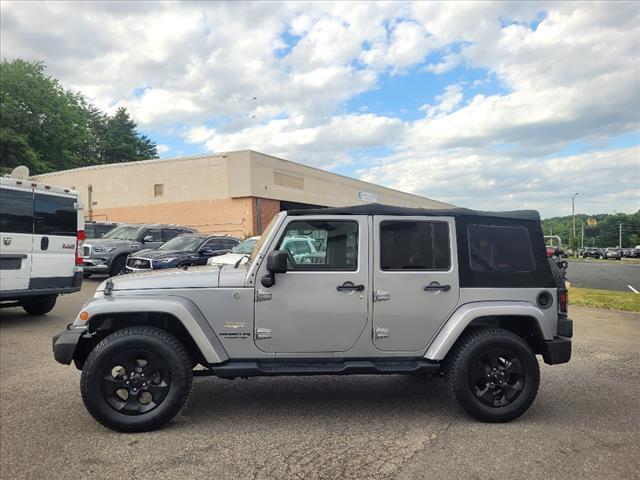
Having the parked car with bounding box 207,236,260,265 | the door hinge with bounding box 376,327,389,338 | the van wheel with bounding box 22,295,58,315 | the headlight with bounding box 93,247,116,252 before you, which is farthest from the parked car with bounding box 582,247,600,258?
the door hinge with bounding box 376,327,389,338

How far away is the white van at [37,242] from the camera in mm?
7832

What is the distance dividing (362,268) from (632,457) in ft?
7.80

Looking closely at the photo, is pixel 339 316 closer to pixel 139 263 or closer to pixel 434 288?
pixel 434 288

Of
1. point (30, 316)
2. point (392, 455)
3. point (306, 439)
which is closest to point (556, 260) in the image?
point (392, 455)

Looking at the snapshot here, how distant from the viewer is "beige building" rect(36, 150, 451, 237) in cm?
3159

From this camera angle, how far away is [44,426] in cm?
415

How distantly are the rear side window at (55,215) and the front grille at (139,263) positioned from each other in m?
3.73

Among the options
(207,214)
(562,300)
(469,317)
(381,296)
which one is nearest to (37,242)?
(381,296)

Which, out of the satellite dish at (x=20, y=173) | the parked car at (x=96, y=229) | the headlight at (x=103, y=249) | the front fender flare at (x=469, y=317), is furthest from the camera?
the parked car at (x=96, y=229)

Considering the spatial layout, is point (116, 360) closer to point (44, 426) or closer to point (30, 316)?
point (44, 426)

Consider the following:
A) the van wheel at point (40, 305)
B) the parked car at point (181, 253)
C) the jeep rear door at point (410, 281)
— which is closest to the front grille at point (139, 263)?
the parked car at point (181, 253)

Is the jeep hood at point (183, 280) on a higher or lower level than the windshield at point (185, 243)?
lower

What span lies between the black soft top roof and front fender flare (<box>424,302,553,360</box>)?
2.64 feet

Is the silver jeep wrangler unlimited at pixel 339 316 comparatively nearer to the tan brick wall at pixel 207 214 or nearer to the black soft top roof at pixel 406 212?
the black soft top roof at pixel 406 212
